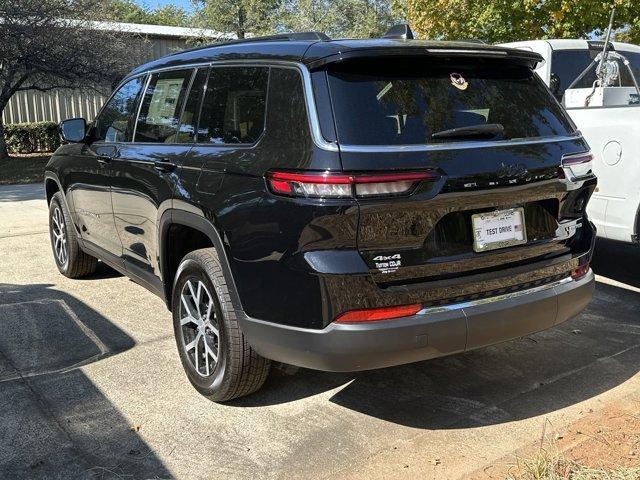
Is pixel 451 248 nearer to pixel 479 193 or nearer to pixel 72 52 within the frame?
pixel 479 193

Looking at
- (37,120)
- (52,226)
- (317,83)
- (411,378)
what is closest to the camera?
(317,83)

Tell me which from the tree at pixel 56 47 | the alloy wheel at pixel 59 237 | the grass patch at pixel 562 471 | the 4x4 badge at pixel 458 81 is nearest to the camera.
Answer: the grass patch at pixel 562 471

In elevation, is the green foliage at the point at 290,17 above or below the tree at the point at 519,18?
above

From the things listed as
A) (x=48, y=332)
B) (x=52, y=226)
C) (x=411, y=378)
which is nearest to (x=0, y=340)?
(x=48, y=332)

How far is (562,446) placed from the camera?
9.91ft

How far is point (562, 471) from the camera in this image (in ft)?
8.99

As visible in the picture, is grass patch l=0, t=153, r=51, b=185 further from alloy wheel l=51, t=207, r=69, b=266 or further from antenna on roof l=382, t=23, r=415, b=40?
antenna on roof l=382, t=23, r=415, b=40

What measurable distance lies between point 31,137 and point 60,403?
63.8 ft

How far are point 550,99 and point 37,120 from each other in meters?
22.3

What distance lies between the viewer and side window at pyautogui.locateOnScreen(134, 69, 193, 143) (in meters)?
3.94

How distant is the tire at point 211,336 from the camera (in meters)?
3.27

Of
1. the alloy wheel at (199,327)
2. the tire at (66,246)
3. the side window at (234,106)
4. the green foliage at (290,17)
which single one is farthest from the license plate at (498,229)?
the green foliage at (290,17)

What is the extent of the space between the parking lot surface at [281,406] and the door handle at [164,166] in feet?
4.11

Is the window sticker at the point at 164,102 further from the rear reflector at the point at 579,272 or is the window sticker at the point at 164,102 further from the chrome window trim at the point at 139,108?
the rear reflector at the point at 579,272
